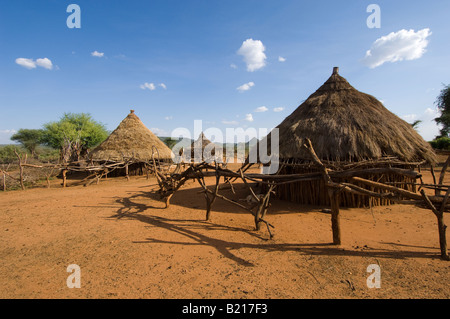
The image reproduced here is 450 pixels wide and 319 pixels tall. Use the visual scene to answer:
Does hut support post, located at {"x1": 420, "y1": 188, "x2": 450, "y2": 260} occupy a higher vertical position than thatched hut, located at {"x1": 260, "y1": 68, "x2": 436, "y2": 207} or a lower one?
lower

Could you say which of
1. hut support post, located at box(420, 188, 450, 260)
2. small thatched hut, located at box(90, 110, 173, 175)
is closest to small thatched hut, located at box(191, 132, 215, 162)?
small thatched hut, located at box(90, 110, 173, 175)

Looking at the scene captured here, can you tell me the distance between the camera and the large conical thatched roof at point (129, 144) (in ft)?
42.8

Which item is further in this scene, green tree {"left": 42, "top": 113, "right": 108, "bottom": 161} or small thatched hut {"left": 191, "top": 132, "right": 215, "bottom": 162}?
small thatched hut {"left": 191, "top": 132, "right": 215, "bottom": 162}

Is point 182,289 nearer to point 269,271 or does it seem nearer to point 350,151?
point 269,271

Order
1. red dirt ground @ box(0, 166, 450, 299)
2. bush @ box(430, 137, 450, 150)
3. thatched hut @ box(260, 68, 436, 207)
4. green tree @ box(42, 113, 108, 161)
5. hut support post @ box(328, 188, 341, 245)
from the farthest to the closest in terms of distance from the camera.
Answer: green tree @ box(42, 113, 108, 161)
bush @ box(430, 137, 450, 150)
thatched hut @ box(260, 68, 436, 207)
hut support post @ box(328, 188, 341, 245)
red dirt ground @ box(0, 166, 450, 299)

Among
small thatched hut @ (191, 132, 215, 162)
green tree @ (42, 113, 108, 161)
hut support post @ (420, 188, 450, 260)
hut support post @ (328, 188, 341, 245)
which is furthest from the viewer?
small thatched hut @ (191, 132, 215, 162)

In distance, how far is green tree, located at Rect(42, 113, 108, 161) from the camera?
16969mm

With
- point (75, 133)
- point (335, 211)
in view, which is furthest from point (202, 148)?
point (335, 211)

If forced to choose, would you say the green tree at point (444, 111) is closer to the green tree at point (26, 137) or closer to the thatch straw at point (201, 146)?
the thatch straw at point (201, 146)

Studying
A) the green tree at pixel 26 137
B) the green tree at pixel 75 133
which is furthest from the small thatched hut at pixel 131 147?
the green tree at pixel 26 137

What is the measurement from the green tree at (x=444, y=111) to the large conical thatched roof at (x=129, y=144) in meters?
23.9

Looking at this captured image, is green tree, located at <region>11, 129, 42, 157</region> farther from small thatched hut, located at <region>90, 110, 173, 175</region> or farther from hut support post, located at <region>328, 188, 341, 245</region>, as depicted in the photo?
hut support post, located at <region>328, 188, 341, 245</region>

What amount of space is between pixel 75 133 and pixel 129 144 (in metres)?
8.06
